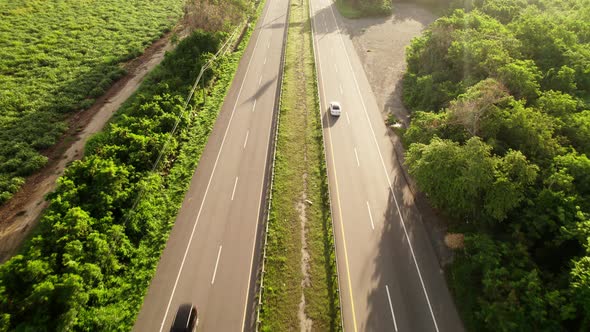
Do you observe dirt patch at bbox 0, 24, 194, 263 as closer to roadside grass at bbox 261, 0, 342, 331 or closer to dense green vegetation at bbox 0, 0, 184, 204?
dense green vegetation at bbox 0, 0, 184, 204

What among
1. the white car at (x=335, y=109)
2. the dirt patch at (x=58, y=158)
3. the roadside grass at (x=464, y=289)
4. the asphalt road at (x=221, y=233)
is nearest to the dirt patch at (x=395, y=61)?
the roadside grass at (x=464, y=289)

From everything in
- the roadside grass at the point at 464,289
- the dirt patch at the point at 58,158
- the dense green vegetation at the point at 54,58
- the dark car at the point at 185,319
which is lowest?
the roadside grass at the point at 464,289

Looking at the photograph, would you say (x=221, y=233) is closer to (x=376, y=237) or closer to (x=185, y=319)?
(x=185, y=319)

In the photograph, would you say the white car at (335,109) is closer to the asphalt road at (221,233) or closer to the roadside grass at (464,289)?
the asphalt road at (221,233)

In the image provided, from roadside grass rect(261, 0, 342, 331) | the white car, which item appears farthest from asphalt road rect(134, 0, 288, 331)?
the white car

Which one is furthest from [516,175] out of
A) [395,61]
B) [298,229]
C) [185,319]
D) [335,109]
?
[395,61]

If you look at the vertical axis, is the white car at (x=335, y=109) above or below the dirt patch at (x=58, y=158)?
below
